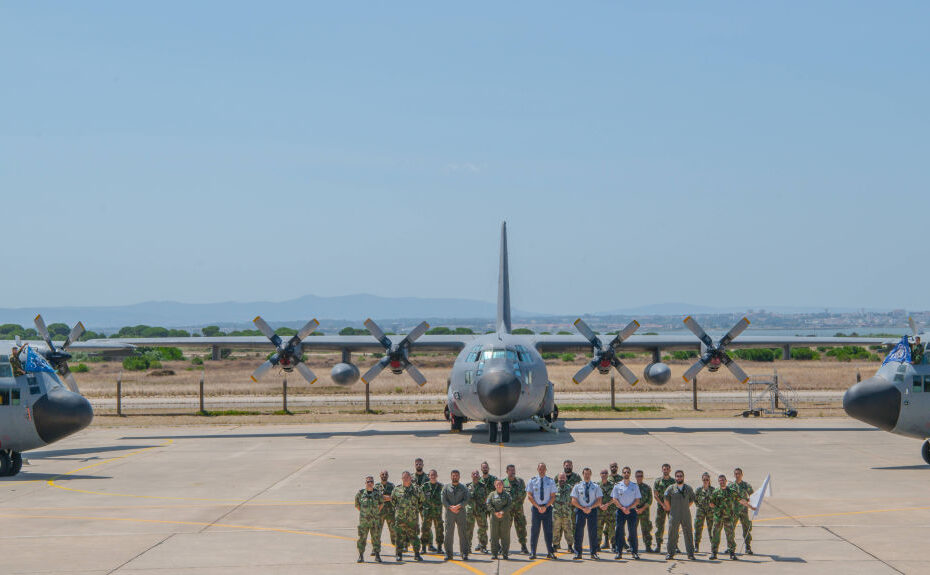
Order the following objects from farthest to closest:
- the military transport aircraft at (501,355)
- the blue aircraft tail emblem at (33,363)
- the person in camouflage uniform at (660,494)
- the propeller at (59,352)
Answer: the propeller at (59,352), the military transport aircraft at (501,355), the blue aircraft tail emblem at (33,363), the person in camouflage uniform at (660,494)

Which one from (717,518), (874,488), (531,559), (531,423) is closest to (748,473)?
(874,488)

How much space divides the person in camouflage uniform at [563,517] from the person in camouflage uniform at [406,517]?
2207mm

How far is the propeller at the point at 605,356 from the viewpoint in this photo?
32.3 meters

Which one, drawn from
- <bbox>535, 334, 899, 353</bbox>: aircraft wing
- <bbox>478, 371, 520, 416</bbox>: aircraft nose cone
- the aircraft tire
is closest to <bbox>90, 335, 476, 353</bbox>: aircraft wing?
<bbox>535, 334, 899, 353</bbox>: aircraft wing

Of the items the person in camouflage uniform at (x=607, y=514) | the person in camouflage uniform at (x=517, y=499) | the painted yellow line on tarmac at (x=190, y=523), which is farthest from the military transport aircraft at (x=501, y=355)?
the person in camouflage uniform at (x=517, y=499)

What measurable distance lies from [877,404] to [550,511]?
1301 centimetres

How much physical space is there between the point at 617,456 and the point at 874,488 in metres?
7.15

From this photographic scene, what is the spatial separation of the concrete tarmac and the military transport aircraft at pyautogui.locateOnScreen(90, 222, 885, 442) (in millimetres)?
1237

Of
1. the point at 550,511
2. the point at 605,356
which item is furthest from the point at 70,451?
the point at 550,511

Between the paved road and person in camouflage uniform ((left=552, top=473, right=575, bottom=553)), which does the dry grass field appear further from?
person in camouflage uniform ((left=552, top=473, right=575, bottom=553))

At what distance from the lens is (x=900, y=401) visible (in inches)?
882

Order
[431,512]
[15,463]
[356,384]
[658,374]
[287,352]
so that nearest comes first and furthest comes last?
[431,512] → [15,463] → [658,374] → [287,352] → [356,384]

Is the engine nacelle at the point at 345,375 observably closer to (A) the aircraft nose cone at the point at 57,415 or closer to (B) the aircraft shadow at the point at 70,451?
(B) the aircraft shadow at the point at 70,451

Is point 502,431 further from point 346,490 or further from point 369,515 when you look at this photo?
point 369,515
